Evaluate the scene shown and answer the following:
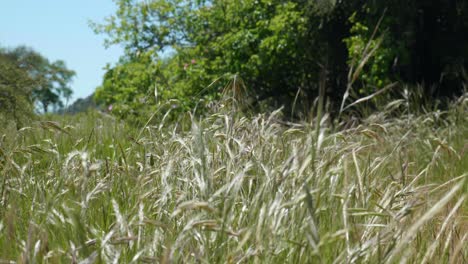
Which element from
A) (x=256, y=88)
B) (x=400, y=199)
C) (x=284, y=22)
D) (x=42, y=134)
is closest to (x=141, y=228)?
(x=400, y=199)

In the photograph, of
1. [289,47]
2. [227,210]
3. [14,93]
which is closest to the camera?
[227,210]

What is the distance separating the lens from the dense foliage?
9.61 meters

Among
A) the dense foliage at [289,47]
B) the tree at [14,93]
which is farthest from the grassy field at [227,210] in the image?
the dense foliage at [289,47]

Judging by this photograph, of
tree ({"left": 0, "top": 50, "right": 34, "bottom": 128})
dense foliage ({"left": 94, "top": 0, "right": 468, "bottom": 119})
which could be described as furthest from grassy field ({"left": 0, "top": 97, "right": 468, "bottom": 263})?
dense foliage ({"left": 94, "top": 0, "right": 468, "bottom": 119})

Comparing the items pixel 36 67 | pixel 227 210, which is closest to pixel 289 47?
pixel 36 67

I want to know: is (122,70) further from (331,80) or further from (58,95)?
(58,95)

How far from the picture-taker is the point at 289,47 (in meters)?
10.9

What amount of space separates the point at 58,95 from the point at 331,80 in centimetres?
5547

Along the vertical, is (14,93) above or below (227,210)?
above

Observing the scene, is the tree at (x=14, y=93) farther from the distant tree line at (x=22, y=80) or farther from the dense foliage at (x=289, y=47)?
the dense foliage at (x=289, y=47)

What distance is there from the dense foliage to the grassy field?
6.00m

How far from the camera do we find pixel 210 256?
199 cm

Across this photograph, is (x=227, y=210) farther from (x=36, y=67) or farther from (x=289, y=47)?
(x=289, y=47)

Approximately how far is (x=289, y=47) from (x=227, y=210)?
9263 mm
